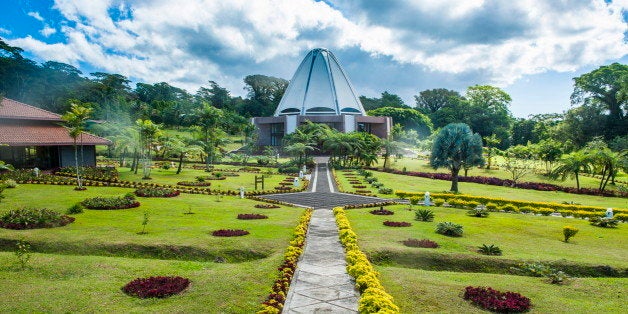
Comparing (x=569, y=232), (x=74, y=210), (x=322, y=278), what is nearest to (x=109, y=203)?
(x=74, y=210)

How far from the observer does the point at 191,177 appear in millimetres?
35594

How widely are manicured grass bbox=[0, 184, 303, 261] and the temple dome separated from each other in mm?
64350

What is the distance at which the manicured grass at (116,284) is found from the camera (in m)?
8.53

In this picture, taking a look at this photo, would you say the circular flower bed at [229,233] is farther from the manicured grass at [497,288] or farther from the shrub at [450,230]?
the shrub at [450,230]

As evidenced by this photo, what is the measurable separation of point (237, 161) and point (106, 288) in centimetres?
4394

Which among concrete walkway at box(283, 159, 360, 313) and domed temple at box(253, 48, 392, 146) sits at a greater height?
domed temple at box(253, 48, 392, 146)

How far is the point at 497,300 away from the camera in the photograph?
357 inches

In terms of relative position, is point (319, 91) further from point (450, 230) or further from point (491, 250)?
point (491, 250)

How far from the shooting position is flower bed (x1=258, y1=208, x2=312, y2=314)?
8.62 meters

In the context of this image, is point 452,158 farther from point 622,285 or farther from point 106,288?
point 106,288

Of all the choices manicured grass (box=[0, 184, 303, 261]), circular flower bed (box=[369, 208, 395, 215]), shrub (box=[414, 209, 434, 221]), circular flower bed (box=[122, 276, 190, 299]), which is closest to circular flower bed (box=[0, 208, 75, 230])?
manicured grass (box=[0, 184, 303, 261])

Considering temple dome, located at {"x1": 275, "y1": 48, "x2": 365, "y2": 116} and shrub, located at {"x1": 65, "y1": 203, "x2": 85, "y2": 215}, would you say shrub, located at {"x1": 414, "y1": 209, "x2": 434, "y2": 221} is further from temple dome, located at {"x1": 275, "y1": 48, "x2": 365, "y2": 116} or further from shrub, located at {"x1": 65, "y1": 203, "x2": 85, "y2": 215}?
temple dome, located at {"x1": 275, "y1": 48, "x2": 365, "y2": 116}

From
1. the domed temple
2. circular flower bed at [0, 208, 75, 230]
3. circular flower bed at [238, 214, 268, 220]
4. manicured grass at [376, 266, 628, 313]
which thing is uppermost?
the domed temple

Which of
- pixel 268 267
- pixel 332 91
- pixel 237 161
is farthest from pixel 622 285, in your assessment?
pixel 332 91
